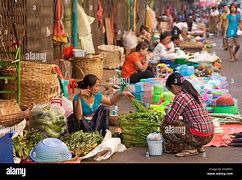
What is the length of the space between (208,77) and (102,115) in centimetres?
517

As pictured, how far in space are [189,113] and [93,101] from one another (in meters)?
1.39

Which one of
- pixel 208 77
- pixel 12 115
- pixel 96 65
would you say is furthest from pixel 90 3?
pixel 12 115

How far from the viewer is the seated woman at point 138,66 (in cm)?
1230

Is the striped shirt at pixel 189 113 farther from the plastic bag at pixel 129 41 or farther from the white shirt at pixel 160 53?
the plastic bag at pixel 129 41

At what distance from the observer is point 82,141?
8.27 m

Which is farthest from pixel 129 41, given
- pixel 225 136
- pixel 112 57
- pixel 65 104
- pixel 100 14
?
pixel 225 136

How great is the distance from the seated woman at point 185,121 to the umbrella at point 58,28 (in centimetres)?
556

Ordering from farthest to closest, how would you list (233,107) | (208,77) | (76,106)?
(208,77)
(233,107)
(76,106)

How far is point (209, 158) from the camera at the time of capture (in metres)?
8.16

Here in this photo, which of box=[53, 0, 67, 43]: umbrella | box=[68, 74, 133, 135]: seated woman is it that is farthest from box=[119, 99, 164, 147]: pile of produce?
box=[53, 0, 67, 43]: umbrella

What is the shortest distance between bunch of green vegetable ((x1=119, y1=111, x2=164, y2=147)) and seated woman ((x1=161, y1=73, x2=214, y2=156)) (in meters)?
0.44

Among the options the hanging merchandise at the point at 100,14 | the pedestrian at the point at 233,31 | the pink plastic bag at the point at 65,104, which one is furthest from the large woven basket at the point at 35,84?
the pedestrian at the point at 233,31

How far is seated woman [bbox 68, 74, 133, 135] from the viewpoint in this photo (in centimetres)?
862

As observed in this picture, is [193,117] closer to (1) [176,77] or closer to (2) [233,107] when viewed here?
(1) [176,77]
